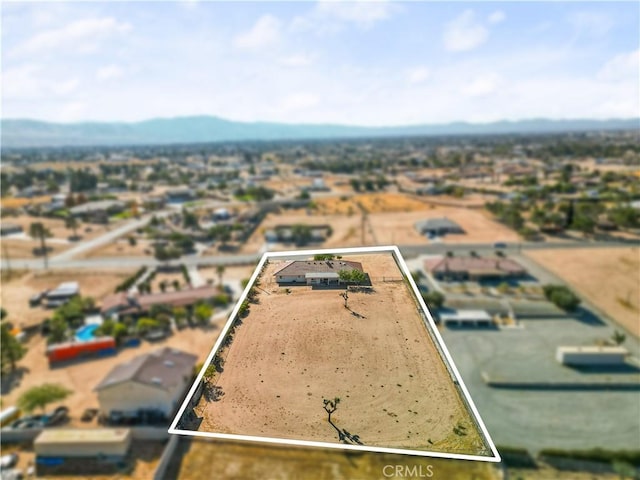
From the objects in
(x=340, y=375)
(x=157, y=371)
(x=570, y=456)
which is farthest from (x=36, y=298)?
(x=340, y=375)

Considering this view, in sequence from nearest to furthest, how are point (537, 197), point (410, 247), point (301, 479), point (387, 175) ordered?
1. point (301, 479)
2. point (410, 247)
3. point (537, 197)
4. point (387, 175)

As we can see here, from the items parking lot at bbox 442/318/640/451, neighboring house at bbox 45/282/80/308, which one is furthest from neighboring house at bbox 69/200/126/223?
parking lot at bbox 442/318/640/451

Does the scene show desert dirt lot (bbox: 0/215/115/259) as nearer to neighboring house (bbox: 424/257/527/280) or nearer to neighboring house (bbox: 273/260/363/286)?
neighboring house (bbox: 424/257/527/280)

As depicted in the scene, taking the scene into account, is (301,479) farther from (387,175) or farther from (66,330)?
(387,175)

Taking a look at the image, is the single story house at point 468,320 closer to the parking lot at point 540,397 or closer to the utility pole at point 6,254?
the parking lot at point 540,397

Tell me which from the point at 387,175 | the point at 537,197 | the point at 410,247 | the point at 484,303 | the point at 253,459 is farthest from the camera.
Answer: the point at 387,175

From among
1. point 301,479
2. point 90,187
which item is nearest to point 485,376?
point 301,479

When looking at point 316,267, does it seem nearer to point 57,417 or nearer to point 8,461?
point 8,461
